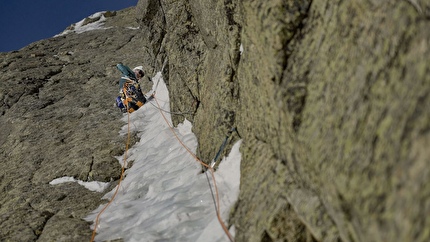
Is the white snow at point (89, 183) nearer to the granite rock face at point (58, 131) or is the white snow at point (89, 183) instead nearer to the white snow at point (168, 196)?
the granite rock face at point (58, 131)

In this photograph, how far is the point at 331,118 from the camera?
16.3ft

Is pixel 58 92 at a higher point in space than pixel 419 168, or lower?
lower

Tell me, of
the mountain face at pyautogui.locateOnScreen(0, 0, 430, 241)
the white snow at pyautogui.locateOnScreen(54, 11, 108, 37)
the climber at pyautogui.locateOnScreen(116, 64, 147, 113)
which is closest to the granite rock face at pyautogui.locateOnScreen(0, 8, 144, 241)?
the mountain face at pyautogui.locateOnScreen(0, 0, 430, 241)

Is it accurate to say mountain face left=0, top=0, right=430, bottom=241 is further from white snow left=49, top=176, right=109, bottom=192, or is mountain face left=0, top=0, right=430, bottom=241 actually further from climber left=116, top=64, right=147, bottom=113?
climber left=116, top=64, right=147, bottom=113

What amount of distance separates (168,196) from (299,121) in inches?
210

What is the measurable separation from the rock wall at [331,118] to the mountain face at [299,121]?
2 centimetres

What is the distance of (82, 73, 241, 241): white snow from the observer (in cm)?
847

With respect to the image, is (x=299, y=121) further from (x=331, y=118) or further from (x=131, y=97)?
(x=131, y=97)

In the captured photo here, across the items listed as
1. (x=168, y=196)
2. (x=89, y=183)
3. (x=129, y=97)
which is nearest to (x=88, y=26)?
(x=129, y=97)

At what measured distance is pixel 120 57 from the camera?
92.5ft

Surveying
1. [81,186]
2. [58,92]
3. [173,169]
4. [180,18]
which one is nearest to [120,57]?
[58,92]

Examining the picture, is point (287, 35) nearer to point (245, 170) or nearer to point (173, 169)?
point (245, 170)

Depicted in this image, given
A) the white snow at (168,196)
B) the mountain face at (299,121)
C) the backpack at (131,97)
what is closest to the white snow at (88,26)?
the backpack at (131,97)

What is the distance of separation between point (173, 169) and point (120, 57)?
18.2 meters
